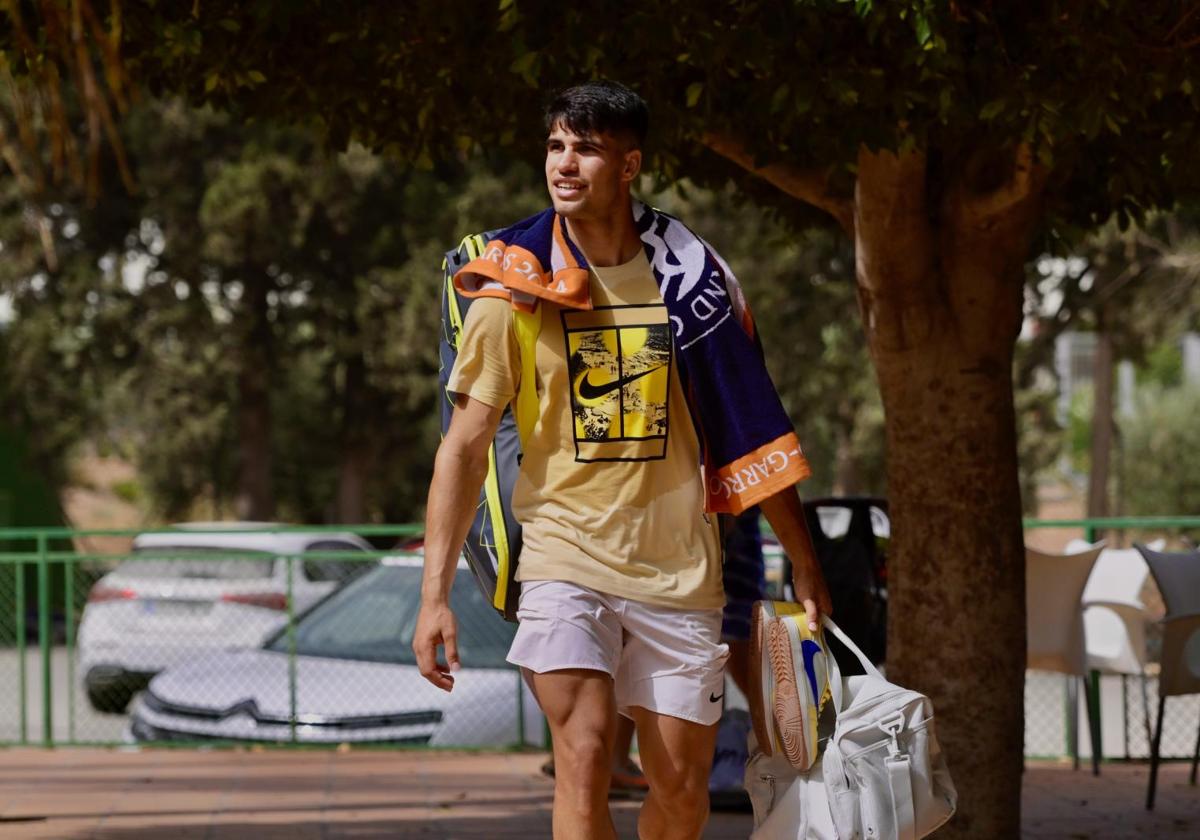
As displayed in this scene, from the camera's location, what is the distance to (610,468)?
398 centimetres

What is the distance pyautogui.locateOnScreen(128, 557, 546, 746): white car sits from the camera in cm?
1061

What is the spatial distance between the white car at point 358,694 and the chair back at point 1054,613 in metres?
2.97

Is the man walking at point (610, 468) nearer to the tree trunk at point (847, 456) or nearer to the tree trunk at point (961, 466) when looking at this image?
the tree trunk at point (961, 466)

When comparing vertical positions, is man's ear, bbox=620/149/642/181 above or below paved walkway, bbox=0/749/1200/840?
above

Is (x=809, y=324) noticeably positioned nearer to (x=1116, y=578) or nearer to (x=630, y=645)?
(x=1116, y=578)

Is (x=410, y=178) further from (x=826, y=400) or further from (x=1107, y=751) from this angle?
(x=1107, y=751)

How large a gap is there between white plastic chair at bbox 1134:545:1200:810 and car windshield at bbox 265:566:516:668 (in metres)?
4.08

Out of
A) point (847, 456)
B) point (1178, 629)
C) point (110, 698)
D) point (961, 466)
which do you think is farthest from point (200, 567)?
point (847, 456)

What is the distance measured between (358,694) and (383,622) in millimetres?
536

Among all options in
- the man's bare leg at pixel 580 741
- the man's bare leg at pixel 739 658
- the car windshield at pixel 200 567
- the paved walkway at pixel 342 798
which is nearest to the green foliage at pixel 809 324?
the car windshield at pixel 200 567

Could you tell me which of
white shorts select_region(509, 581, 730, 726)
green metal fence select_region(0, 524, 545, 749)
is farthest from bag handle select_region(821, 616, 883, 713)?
green metal fence select_region(0, 524, 545, 749)

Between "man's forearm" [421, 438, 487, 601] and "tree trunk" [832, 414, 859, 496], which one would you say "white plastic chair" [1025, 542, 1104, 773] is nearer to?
"man's forearm" [421, 438, 487, 601]

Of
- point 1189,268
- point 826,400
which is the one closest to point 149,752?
point 1189,268

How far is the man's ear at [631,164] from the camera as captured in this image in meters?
4.13
